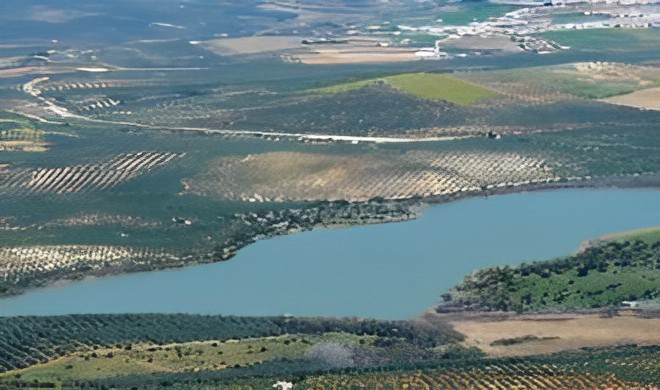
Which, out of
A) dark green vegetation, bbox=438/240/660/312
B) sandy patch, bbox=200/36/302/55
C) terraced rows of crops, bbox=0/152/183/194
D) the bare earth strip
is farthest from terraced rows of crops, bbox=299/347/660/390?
sandy patch, bbox=200/36/302/55

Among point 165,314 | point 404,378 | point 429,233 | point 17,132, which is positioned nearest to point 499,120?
point 429,233

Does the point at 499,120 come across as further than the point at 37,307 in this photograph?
Yes

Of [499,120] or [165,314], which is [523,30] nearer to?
[499,120]

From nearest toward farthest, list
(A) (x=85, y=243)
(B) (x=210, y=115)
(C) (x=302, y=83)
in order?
1. (A) (x=85, y=243)
2. (B) (x=210, y=115)
3. (C) (x=302, y=83)

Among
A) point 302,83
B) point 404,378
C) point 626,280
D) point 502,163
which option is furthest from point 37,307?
point 302,83

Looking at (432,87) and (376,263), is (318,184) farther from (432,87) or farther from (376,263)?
(432,87)

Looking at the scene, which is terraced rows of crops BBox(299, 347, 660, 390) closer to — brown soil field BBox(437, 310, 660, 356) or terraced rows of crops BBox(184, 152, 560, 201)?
brown soil field BBox(437, 310, 660, 356)

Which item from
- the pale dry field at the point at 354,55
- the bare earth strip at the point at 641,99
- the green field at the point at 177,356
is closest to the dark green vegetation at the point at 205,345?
the green field at the point at 177,356

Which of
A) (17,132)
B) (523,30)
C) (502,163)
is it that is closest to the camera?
(502,163)

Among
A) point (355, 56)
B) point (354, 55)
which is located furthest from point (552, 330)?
point (354, 55)
